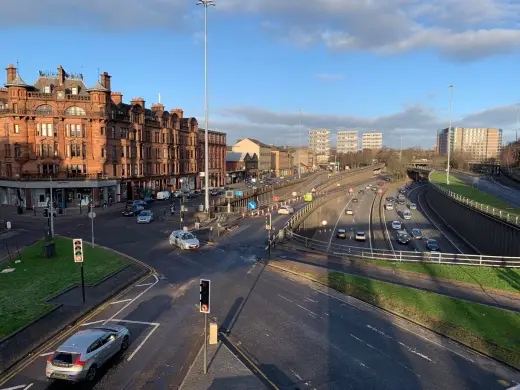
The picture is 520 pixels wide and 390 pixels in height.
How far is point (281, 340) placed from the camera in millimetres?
16766

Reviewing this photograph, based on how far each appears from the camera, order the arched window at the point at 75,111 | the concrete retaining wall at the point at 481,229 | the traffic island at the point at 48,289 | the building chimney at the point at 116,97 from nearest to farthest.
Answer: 1. the traffic island at the point at 48,289
2. the concrete retaining wall at the point at 481,229
3. the arched window at the point at 75,111
4. the building chimney at the point at 116,97

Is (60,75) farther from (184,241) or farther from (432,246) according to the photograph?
(432,246)

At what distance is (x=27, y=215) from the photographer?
54.8m

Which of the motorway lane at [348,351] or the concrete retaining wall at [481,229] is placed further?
the concrete retaining wall at [481,229]

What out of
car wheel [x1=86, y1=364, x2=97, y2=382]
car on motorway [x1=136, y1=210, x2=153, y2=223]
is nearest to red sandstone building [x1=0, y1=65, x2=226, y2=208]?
car on motorway [x1=136, y1=210, x2=153, y2=223]

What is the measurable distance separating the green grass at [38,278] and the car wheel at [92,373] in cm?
531

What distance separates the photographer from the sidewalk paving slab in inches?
520

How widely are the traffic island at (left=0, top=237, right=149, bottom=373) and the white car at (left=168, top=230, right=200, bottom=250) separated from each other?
205 inches

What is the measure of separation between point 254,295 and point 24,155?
170ft

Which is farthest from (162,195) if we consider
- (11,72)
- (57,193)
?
(11,72)

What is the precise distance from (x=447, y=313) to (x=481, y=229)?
111ft

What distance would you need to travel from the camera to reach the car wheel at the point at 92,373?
43.6ft

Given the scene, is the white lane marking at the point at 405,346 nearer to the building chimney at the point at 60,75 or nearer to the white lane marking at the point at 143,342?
the white lane marking at the point at 143,342

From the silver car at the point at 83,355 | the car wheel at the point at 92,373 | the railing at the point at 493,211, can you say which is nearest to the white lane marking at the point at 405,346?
the silver car at the point at 83,355
